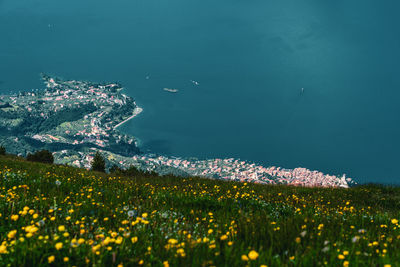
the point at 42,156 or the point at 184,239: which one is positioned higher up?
the point at 42,156

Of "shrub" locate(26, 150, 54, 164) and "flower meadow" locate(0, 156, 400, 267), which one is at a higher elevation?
"shrub" locate(26, 150, 54, 164)

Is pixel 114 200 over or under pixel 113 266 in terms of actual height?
over

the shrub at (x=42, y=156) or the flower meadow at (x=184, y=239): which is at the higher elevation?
the shrub at (x=42, y=156)

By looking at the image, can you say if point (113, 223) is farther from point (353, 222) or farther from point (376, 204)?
point (376, 204)

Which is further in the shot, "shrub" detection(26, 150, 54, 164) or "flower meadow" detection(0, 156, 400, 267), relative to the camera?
"shrub" detection(26, 150, 54, 164)

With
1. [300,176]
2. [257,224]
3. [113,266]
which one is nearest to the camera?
[113,266]

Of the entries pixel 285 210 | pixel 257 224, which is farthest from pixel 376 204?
pixel 257 224

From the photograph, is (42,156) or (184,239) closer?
(184,239)

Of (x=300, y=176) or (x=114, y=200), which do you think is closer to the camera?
(x=114, y=200)

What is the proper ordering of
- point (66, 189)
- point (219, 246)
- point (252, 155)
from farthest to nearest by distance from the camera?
point (252, 155)
point (66, 189)
point (219, 246)

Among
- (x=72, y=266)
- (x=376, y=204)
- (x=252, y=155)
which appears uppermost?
(x=252, y=155)

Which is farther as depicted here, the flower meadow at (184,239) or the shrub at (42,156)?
the shrub at (42,156)
